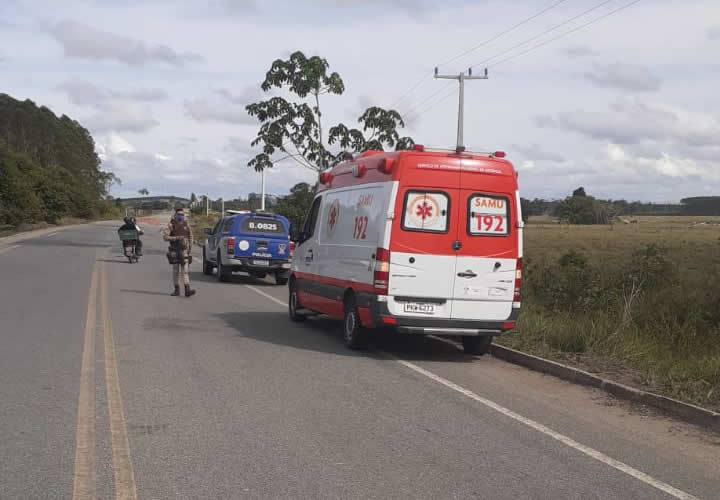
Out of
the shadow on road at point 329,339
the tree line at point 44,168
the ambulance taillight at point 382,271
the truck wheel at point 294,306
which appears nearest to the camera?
the ambulance taillight at point 382,271

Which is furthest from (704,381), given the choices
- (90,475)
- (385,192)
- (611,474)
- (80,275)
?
(80,275)

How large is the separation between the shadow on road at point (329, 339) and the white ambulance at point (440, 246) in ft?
1.32

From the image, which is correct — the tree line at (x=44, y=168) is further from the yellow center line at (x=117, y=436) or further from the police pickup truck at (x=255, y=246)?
the yellow center line at (x=117, y=436)

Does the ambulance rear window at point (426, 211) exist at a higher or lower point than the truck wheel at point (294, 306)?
higher

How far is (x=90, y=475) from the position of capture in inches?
205

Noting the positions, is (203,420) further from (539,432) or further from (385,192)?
(385,192)

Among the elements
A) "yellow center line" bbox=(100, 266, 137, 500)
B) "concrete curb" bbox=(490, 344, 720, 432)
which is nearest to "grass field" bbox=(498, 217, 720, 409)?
"concrete curb" bbox=(490, 344, 720, 432)

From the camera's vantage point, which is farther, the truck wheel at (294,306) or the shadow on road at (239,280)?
the shadow on road at (239,280)

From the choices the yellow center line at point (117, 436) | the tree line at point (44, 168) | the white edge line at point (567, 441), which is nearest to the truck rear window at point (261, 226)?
the yellow center line at point (117, 436)

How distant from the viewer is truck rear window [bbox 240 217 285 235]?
2169cm

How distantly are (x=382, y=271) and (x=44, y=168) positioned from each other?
3653 inches

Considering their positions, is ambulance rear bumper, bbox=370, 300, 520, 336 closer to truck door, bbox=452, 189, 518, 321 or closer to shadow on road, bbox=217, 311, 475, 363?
truck door, bbox=452, 189, 518, 321

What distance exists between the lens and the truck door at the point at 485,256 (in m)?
10.3

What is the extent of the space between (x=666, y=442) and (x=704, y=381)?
74.7 inches
